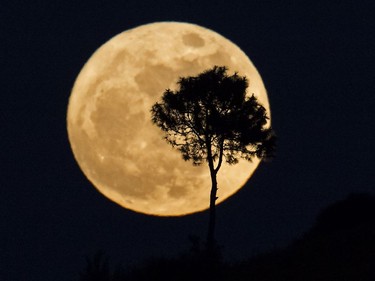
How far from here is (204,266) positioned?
3981 cm

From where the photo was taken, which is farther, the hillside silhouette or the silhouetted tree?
the silhouetted tree

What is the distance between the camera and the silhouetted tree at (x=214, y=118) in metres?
42.5

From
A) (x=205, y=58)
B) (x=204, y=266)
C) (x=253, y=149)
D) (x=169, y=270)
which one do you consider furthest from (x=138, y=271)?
(x=205, y=58)

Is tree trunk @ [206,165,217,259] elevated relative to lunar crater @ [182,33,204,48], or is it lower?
lower

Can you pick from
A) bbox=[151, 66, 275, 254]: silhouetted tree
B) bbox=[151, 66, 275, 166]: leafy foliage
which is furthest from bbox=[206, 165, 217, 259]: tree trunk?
bbox=[151, 66, 275, 166]: leafy foliage

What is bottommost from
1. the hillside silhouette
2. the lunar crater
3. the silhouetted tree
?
the hillside silhouette

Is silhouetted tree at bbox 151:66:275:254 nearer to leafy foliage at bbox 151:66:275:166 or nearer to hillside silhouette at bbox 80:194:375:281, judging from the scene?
leafy foliage at bbox 151:66:275:166

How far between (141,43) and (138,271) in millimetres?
20431

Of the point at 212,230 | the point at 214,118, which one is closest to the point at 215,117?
the point at 214,118

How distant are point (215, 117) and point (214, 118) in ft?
0.30

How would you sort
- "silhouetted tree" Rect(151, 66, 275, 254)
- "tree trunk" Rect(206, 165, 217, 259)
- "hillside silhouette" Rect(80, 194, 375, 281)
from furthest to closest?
1. "silhouetted tree" Rect(151, 66, 275, 254)
2. "tree trunk" Rect(206, 165, 217, 259)
3. "hillside silhouette" Rect(80, 194, 375, 281)

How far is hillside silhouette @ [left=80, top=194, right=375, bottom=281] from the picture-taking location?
118ft

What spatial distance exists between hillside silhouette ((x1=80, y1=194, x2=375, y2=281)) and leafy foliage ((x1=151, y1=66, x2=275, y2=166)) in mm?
6577

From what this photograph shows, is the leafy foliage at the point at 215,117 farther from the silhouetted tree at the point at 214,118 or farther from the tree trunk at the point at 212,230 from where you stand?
the tree trunk at the point at 212,230
